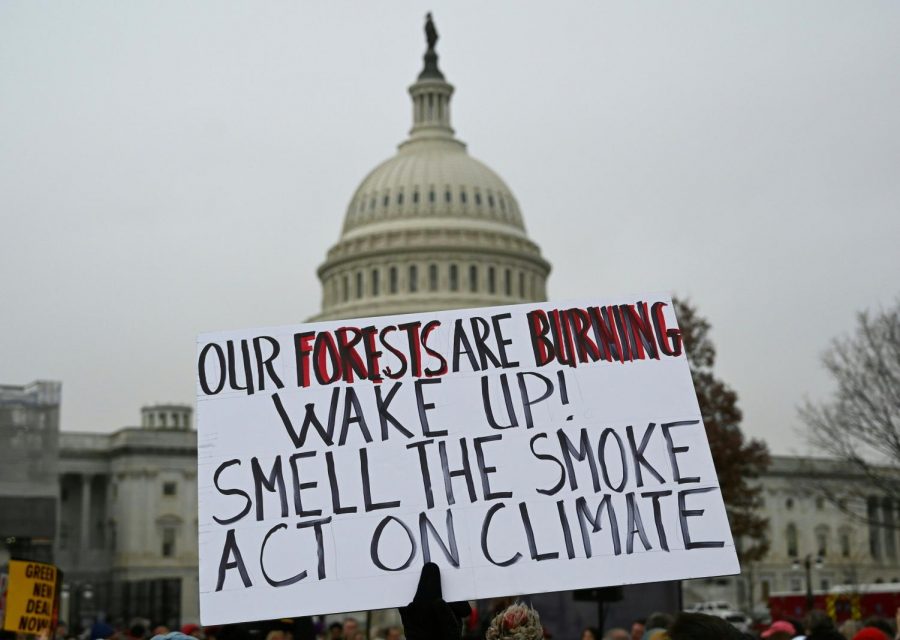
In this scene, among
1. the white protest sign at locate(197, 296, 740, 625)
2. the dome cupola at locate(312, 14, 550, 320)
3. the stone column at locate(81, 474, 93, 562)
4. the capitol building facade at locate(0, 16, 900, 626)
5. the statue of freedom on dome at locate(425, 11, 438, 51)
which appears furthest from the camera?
the statue of freedom on dome at locate(425, 11, 438, 51)

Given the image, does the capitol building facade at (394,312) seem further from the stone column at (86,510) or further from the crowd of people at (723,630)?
the crowd of people at (723,630)

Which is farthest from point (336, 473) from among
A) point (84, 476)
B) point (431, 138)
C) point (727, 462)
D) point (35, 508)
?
point (431, 138)

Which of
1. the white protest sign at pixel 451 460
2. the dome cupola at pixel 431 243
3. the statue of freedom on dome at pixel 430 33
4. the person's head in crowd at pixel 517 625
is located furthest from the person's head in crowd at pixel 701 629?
the statue of freedom on dome at pixel 430 33

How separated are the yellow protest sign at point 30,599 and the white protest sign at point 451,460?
14.3 ft

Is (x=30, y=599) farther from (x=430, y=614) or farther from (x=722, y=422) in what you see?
(x=722, y=422)

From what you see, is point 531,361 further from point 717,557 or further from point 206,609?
point 206,609

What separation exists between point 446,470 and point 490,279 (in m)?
108

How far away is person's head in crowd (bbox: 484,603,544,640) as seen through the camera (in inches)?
217

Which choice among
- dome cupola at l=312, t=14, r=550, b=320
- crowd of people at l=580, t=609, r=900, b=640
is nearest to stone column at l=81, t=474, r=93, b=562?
dome cupola at l=312, t=14, r=550, b=320

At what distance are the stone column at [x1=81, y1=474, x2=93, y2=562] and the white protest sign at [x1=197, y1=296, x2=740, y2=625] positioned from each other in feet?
326

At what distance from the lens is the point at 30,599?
34.7 ft

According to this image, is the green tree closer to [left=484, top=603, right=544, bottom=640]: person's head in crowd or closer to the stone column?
[left=484, top=603, right=544, bottom=640]: person's head in crowd

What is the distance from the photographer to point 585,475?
21.3ft

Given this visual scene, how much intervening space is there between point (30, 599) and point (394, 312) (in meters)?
93.8
